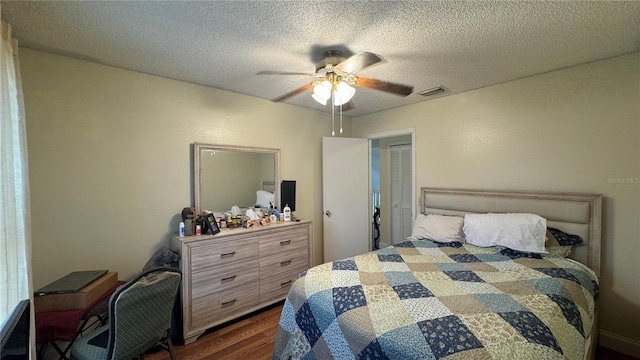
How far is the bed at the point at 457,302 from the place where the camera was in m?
1.11

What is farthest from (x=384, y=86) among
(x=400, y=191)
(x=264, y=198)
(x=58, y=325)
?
(x=400, y=191)

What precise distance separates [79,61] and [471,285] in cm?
337

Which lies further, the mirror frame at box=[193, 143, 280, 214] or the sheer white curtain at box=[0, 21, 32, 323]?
the mirror frame at box=[193, 143, 280, 214]

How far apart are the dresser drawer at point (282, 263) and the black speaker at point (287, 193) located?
0.62 metres

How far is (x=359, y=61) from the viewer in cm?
156

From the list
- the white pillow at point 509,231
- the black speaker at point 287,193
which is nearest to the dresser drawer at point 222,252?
the black speaker at point 287,193

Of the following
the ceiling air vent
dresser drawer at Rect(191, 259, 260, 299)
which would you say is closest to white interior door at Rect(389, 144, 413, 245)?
the ceiling air vent

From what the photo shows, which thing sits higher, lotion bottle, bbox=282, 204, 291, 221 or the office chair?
lotion bottle, bbox=282, 204, 291, 221

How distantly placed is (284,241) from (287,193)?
635 mm

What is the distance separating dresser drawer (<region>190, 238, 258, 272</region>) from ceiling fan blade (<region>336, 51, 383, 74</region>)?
6.04 feet

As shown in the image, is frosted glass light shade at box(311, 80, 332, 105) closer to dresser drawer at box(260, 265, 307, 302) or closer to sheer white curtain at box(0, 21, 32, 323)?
sheer white curtain at box(0, 21, 32, 323)

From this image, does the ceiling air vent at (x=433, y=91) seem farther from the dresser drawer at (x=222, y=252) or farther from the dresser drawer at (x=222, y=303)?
the dresser drawer at (x=222, y=303)

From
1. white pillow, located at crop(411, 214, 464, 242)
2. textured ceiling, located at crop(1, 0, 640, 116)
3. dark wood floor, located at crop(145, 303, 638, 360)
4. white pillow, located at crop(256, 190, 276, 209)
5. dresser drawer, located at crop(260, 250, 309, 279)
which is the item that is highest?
textured ceiling, located at crop(1, 0, 640, 116)

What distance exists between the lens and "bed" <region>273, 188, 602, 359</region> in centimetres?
111
